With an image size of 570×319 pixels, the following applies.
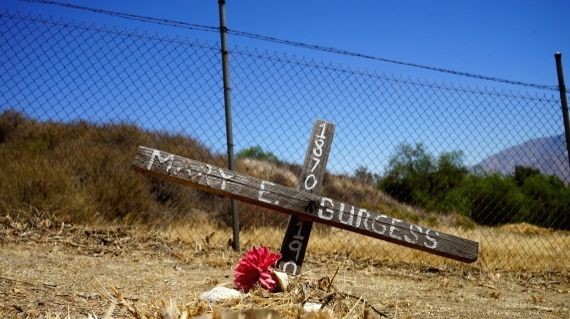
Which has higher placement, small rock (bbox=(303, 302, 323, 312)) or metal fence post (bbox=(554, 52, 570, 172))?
metal fence post (bbox=(554, 52, 570, 172))

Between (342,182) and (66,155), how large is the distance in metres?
8.46

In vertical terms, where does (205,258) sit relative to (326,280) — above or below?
below

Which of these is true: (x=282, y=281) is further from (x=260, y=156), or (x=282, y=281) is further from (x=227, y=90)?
(x=260, y=156)

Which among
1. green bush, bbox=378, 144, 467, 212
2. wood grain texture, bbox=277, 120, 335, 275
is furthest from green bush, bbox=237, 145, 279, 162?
wood grain texture, bbox=277, 120, 335, 275

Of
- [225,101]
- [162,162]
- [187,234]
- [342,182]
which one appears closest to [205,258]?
[187,234]

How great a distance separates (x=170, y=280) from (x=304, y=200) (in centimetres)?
131

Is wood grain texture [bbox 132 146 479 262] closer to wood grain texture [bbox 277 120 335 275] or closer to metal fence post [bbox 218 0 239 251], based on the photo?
wood grain texture [bbox 277 120 335 275]

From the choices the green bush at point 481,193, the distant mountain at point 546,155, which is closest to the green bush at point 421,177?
the green bush at point 481,193

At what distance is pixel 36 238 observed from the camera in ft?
15.7

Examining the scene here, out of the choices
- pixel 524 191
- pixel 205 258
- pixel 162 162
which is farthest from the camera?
pixel 524 191

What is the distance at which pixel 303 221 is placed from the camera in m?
3.04

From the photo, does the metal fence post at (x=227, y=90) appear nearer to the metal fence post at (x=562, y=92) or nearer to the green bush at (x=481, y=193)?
the metal fence post at (x=562, y=92)

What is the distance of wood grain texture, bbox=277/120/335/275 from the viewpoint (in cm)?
302

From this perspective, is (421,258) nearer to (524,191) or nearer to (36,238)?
(36,238)
